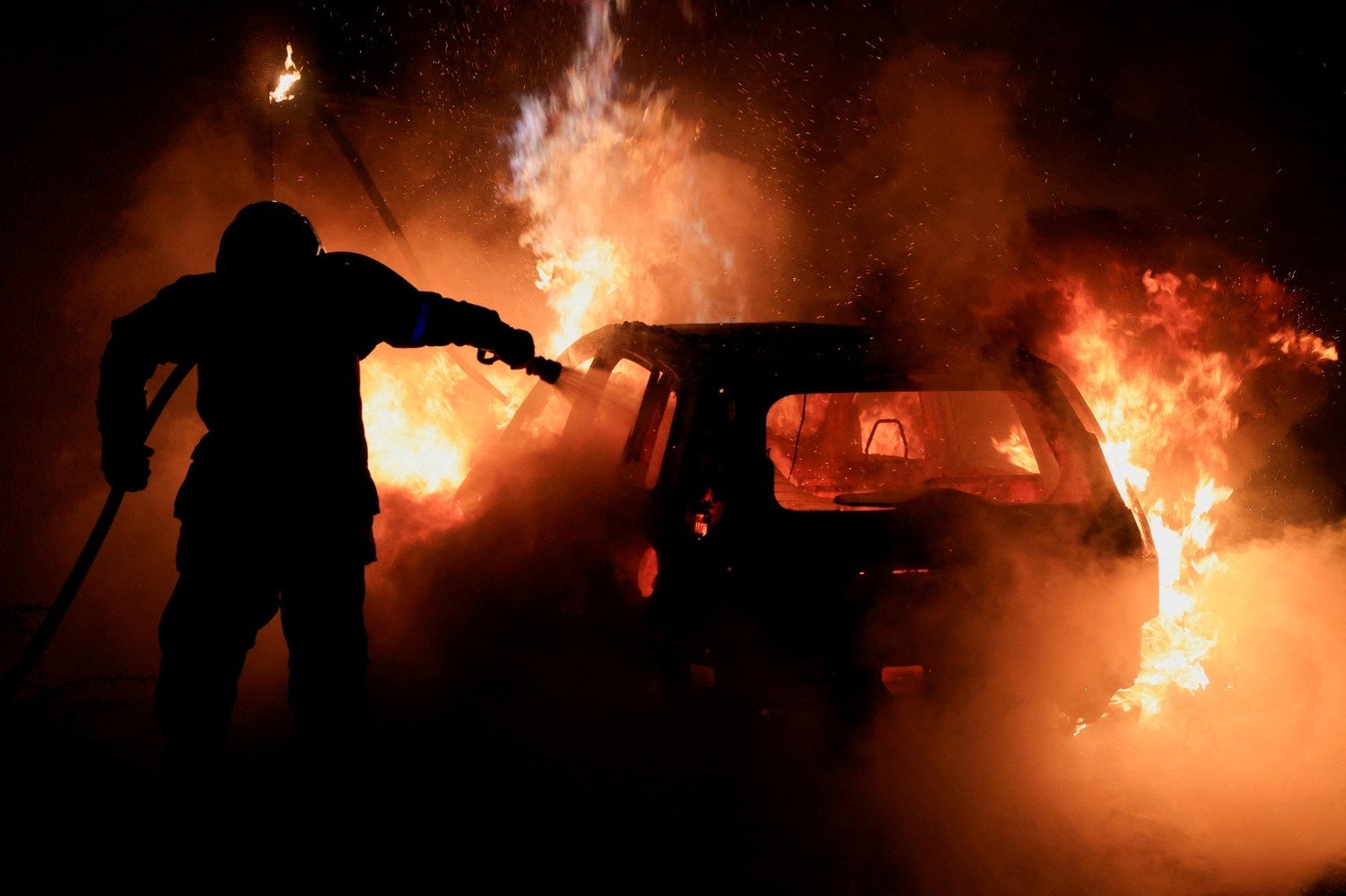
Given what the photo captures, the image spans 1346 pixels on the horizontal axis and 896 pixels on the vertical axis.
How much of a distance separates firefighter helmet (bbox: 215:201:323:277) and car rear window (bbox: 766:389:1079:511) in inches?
83.1

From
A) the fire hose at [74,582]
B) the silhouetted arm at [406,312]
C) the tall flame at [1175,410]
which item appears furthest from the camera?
the tall flame at [1175,410]

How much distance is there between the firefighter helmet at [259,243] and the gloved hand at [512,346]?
0.81 meters

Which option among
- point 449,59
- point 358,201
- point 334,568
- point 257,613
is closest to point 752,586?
point 334,568

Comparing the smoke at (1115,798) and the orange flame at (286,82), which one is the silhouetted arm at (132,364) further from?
the orange flame at (286,82)

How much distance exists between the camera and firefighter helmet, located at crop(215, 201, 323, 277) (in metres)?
3.12

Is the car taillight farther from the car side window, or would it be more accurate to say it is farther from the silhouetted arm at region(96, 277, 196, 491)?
the silhouetted arm at region(96, 277, 196, 491)

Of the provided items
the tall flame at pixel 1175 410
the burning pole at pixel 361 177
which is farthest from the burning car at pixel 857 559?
the burning pole at pixel 361 177

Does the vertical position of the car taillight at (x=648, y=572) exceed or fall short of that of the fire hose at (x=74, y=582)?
it exceeds it

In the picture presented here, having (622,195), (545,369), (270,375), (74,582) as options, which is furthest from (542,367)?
(622,195)

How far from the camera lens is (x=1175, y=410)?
6.04 meters

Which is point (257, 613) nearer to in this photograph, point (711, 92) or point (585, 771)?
point (585, 771)

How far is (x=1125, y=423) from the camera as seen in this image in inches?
233

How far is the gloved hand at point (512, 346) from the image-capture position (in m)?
3.68

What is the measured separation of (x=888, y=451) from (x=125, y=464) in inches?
183
